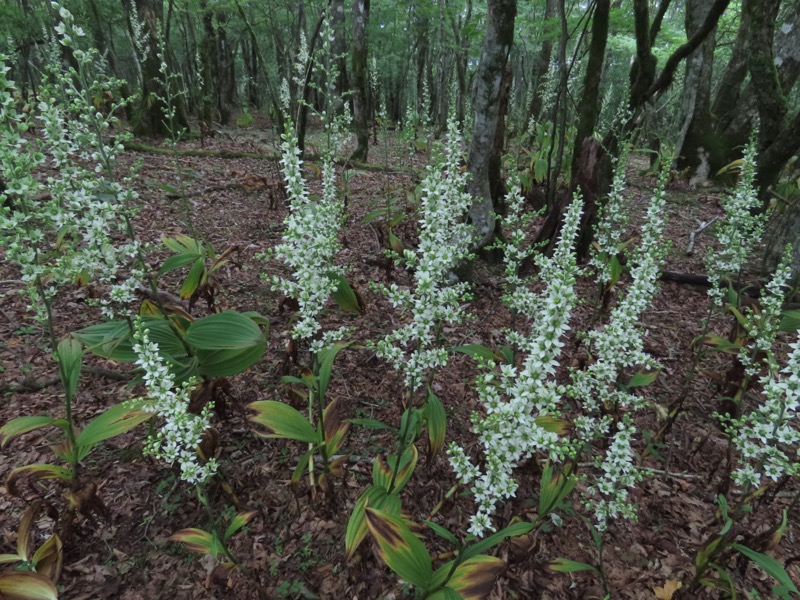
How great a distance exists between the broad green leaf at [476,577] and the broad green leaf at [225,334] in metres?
1.82

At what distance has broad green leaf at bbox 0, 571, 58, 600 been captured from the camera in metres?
2.01

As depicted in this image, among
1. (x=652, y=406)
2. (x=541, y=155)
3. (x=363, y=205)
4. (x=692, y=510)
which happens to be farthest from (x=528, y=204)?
(x=692, y=510)

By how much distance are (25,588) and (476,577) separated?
2.22m

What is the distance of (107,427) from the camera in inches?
101

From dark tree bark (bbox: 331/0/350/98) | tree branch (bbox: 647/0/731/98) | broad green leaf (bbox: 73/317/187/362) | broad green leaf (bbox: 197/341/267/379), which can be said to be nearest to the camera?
broad green leaf (bbox: 73/317/187/362)

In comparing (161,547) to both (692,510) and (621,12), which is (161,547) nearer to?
(692,510)

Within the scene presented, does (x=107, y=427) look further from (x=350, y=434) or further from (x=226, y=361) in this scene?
(x=350, y=434)

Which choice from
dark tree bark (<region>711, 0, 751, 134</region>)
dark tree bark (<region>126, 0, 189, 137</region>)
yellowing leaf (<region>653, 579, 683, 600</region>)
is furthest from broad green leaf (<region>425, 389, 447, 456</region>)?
dark tree bark (<region>711, 0, 751, 134</region>)

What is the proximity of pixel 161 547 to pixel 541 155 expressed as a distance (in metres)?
9.09

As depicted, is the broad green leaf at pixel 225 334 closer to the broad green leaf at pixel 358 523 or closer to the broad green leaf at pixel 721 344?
the broad green leaf at pixel 358 523

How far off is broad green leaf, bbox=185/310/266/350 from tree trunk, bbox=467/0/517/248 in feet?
8.53

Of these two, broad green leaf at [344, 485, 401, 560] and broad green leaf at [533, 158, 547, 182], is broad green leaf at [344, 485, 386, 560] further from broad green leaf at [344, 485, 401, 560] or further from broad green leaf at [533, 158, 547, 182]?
broad green leaf at [533, 158, 547, 182]

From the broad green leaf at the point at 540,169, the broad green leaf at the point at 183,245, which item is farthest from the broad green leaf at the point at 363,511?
the broad green leaf at the point at 540,169

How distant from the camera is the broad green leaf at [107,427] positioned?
2.53m
